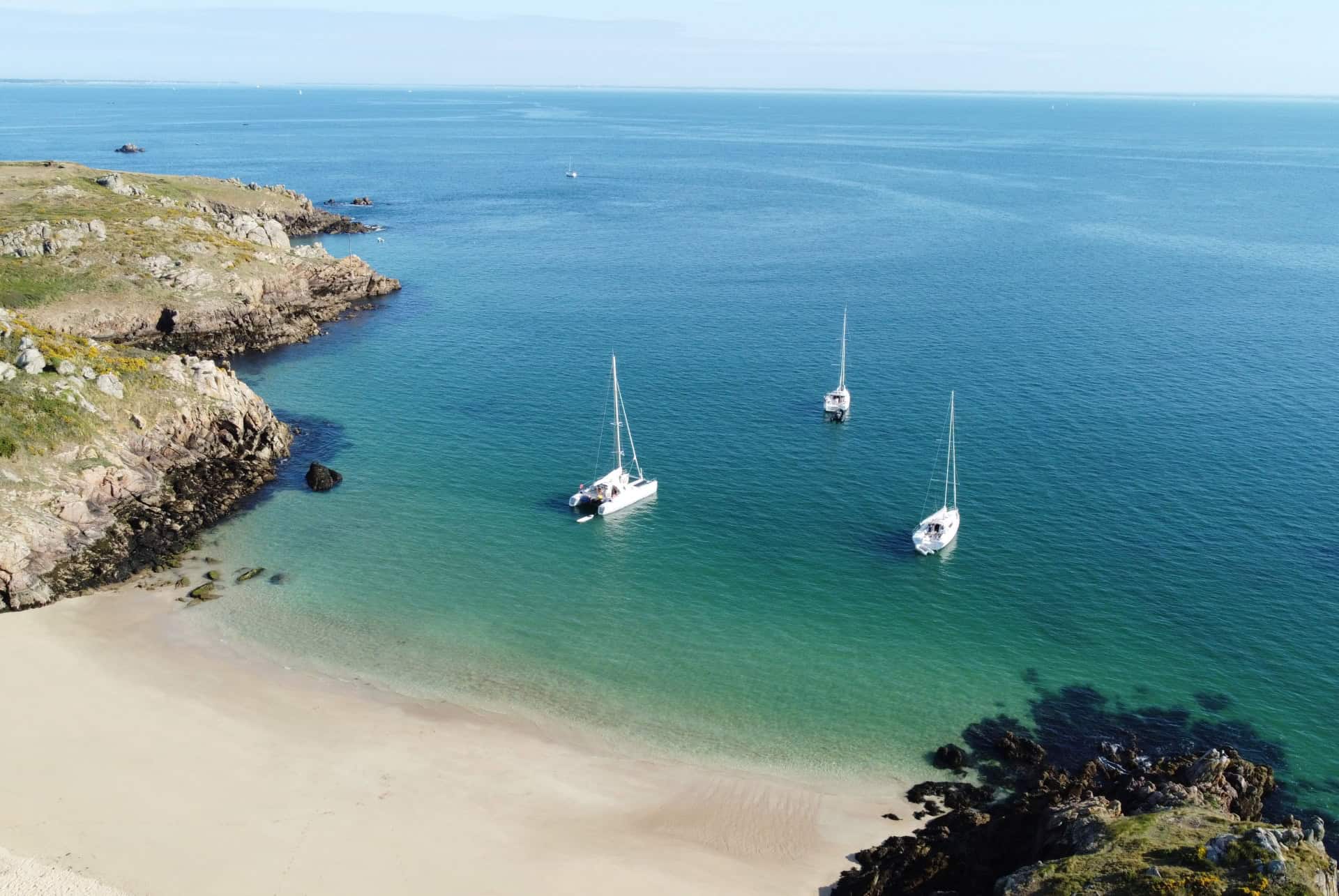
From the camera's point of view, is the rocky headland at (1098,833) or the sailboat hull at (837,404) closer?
the rocky headland at (1098,833)

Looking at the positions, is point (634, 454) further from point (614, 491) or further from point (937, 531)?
point (937, 531)

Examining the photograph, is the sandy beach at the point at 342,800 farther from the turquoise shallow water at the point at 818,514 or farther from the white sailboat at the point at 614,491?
the white sailboat at the point at 614,491

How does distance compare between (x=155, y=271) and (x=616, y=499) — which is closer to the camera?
(x=616, y=499)

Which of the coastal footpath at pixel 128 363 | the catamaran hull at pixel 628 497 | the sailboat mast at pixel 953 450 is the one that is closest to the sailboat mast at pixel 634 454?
the catamaran hull at pixel 628 497

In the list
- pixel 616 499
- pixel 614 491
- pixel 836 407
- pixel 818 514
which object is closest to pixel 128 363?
pixel 614 491

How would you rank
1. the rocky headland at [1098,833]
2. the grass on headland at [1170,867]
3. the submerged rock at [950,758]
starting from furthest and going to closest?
the submerged rock at [950,758], the rocky headland at [1098,833], the grass on headland at [1170,867]

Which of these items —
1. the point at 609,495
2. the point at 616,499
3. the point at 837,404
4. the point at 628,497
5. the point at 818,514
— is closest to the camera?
the point at 818,514

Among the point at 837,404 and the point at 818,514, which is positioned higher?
the point at 837,404

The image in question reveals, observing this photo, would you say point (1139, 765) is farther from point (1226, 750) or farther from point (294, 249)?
point (294, 249)
